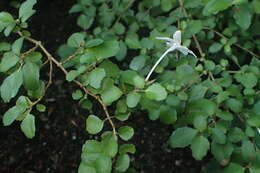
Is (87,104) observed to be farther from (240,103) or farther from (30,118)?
(240,103)

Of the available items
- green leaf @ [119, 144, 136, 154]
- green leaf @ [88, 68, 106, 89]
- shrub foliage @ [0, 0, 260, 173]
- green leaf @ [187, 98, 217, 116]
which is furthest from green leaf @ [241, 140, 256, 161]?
green leaf @ [88, 68, 106, 89]

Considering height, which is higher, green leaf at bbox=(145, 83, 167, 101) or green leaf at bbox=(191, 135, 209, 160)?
green leaf at bbox=(145, 83, 167, 101)

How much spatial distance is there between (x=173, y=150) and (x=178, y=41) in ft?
2.13

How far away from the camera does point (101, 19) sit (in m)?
Answer: 1.37

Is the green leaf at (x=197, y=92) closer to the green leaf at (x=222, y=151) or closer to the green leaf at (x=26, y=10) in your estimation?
the green leaf at (x=222, y=151)

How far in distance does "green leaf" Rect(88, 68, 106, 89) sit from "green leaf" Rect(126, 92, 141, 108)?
2.7 inches

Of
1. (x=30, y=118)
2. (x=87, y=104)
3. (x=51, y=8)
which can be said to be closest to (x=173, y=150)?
(x=87, y=104)

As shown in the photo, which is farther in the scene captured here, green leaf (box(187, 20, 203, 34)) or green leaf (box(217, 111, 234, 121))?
green leaf (box(187, 20, 203, 34))

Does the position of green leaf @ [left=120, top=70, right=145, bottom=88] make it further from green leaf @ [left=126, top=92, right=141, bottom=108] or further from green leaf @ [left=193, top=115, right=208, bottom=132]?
green leaf @ [left=193, top=115, right=208, bottom=132]

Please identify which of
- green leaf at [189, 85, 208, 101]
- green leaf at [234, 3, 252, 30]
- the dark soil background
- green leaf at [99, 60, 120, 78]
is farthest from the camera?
the dark soil background

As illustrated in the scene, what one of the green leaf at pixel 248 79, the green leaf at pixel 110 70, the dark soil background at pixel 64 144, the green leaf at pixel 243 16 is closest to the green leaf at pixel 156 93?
the green leaf at pixel 110 70

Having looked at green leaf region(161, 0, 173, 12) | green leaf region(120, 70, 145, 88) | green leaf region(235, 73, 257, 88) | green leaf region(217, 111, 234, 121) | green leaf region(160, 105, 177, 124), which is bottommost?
green leaf region(217, 111, 234, 121)

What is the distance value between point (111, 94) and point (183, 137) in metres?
0.23

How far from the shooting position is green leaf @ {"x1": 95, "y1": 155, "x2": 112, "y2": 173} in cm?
80
